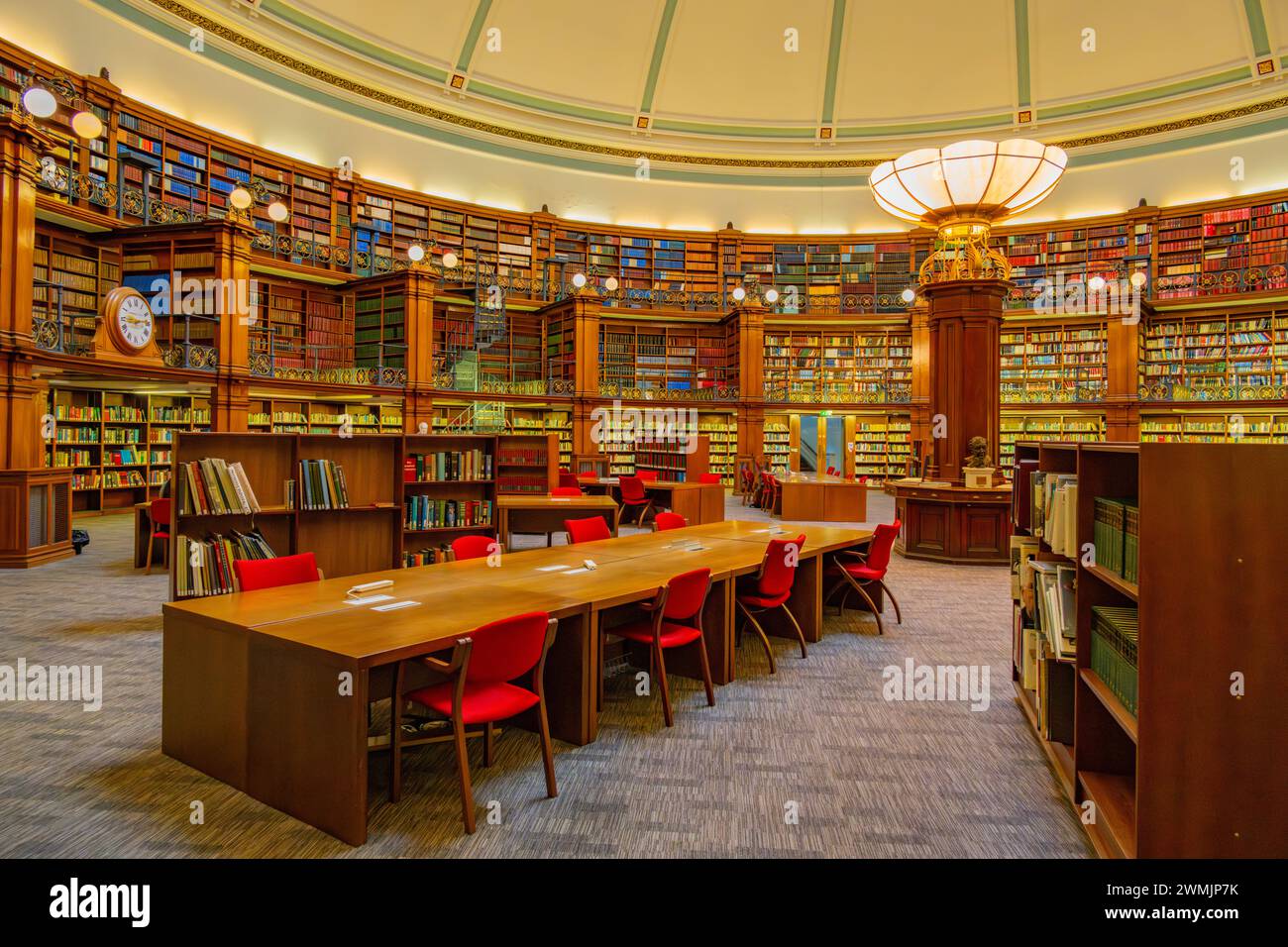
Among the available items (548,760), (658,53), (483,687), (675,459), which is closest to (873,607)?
(548,760)

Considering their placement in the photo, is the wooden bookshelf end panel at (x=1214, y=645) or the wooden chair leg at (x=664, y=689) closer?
the wooden bookshelf end panel at (x=1214, y=645)

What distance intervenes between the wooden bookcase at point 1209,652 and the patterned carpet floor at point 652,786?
558 mm

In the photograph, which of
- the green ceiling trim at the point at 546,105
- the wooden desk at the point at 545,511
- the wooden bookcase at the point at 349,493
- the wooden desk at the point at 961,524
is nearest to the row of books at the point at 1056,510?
the wooden bookcase at the point at 349,493

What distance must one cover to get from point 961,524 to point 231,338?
10.2m

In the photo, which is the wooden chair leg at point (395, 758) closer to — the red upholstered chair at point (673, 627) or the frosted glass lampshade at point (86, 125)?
the red upholstered chair at point (673, 627)

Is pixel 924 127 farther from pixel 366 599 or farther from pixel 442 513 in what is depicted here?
pixel 366 599

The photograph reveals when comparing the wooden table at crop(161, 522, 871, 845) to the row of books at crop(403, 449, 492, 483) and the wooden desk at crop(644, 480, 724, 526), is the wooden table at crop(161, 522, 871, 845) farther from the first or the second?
the wooden desk at crop(644, 480, 724, 526)

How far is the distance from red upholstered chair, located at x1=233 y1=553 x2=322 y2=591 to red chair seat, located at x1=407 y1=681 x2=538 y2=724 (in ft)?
4.23

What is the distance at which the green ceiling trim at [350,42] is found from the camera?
1284 centimetres

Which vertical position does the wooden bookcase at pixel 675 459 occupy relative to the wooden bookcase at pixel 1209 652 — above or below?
above

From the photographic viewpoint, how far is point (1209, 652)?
1.80 metres
